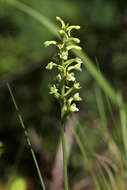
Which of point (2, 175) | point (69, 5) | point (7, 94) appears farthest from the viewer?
point (69, 5)

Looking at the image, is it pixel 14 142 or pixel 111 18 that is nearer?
pixel 14 142

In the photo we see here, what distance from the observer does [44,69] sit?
5238 mm

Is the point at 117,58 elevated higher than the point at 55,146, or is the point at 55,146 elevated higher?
the point at 117,58

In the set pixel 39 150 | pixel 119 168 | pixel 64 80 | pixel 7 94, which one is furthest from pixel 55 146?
pixel 64 80

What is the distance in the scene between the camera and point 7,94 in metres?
5.03

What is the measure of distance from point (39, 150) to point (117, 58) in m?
1.87

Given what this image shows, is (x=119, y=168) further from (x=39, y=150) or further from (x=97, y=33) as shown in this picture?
(x=97, y=33)

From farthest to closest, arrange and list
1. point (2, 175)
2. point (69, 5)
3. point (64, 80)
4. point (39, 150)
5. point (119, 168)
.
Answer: point (69, 5)
point (39, 150)
point (2, 175)
point (119, 168)
point (64, 80)

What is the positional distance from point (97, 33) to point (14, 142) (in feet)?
6.95

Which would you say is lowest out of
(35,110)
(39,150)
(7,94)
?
(39,150)

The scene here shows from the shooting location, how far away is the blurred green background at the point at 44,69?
184 inches

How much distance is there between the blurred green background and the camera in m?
4.67

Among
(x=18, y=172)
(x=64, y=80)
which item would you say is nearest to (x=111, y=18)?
(x=18, y=172)

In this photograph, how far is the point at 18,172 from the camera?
15.1ft
